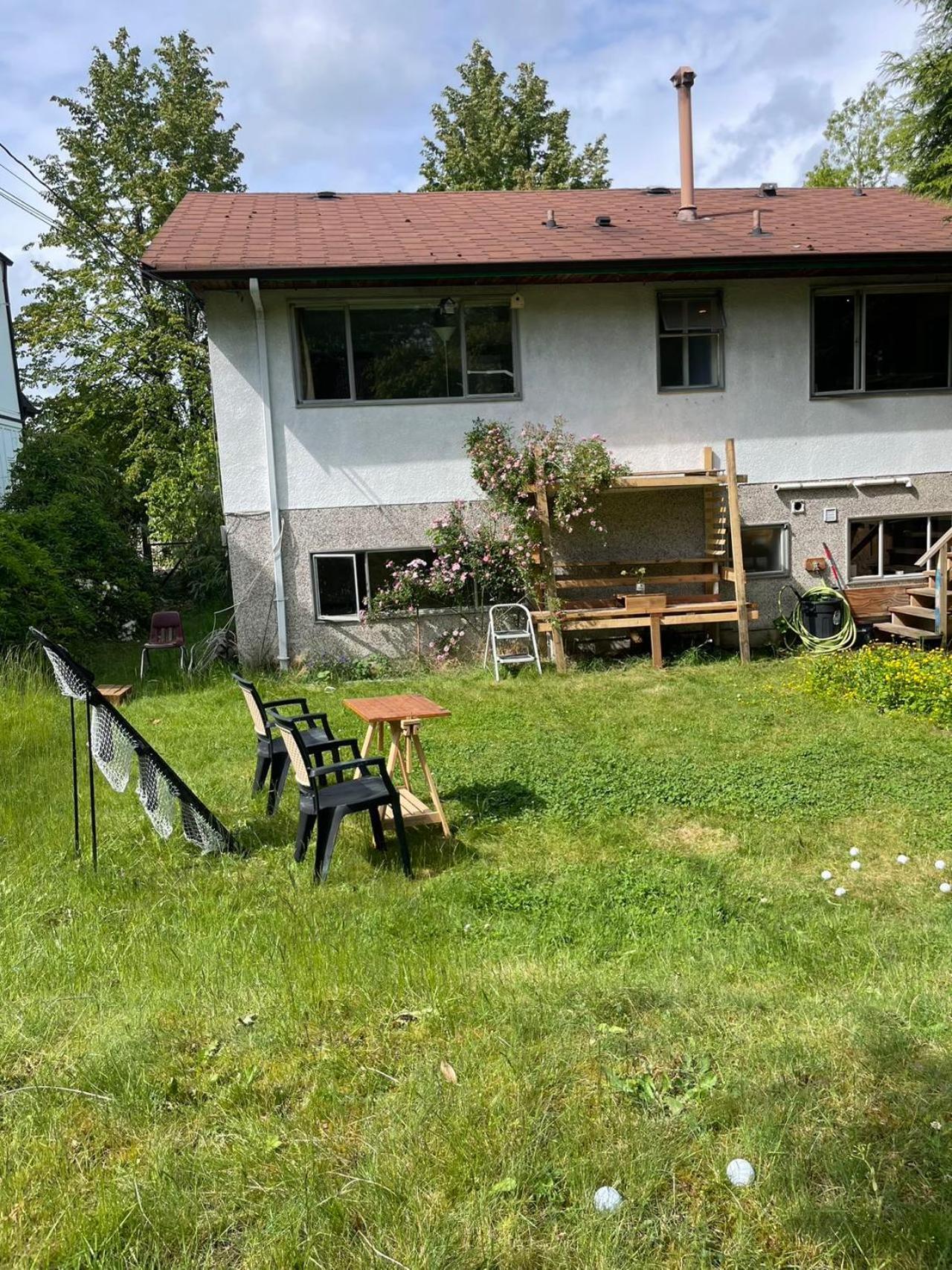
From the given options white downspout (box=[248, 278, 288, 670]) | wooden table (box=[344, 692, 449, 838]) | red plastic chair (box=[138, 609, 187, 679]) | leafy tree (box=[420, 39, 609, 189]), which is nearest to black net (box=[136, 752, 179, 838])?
wooden table (box=[344, 692, 449, 838])

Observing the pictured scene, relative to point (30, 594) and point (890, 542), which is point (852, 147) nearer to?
point (890, 542)

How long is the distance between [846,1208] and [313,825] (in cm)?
359

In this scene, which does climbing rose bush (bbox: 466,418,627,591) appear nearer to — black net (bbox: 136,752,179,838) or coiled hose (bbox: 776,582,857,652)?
coiled hose (bbox: 776,582,857,652)

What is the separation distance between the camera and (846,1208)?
7.08 ft

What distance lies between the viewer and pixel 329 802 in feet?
15.6

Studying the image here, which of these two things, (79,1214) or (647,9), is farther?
(647,9)

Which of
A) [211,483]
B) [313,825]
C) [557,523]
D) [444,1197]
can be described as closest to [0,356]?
[211,483]

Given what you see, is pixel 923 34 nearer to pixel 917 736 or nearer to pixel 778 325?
pixel 778 325

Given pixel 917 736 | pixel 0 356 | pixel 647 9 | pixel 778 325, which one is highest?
pixel 647 9

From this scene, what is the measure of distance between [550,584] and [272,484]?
3.77 metres

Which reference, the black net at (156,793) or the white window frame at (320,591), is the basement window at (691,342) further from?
the black net at (156,793)

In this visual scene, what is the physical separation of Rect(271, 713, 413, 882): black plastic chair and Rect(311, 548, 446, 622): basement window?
244 inches

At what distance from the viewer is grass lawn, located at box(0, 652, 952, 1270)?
2162 millimetres

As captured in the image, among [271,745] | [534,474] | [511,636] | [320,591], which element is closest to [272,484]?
[320,591]
